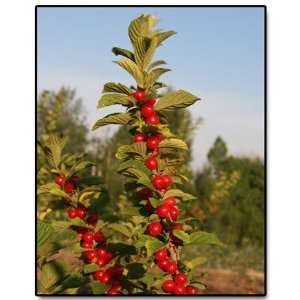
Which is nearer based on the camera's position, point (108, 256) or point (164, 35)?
point (164, 35)

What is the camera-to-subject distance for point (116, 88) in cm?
141

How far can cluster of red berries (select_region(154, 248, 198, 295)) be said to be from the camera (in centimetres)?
133

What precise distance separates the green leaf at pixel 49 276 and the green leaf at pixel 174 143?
62 centimetres

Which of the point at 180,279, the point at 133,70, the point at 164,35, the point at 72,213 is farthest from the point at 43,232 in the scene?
the point at 164,35

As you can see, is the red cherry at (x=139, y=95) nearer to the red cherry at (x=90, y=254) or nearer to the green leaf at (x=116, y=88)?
the green leaf at (x=116, y=88)

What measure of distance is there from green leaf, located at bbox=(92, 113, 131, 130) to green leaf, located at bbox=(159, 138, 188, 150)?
134mm

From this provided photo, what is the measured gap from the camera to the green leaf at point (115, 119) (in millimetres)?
1388

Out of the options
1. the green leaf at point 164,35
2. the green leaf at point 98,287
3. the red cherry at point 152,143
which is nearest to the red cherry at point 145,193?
the red cherry at point 152,143

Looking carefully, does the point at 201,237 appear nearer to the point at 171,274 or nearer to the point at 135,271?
the point at 171,274

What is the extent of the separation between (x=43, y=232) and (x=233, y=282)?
13.1 feet

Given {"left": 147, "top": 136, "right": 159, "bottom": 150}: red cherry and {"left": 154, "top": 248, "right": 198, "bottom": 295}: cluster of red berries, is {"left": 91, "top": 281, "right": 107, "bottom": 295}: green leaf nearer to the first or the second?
{"left": 154, "top": 248, "right": 198, "bottom": 295}: cluster of red berries

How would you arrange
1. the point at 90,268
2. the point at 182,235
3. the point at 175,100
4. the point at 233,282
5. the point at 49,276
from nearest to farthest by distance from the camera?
the point at 182,235, the point at 175,100, the point at 90,268, the point at 49,276, the point at 233,282
